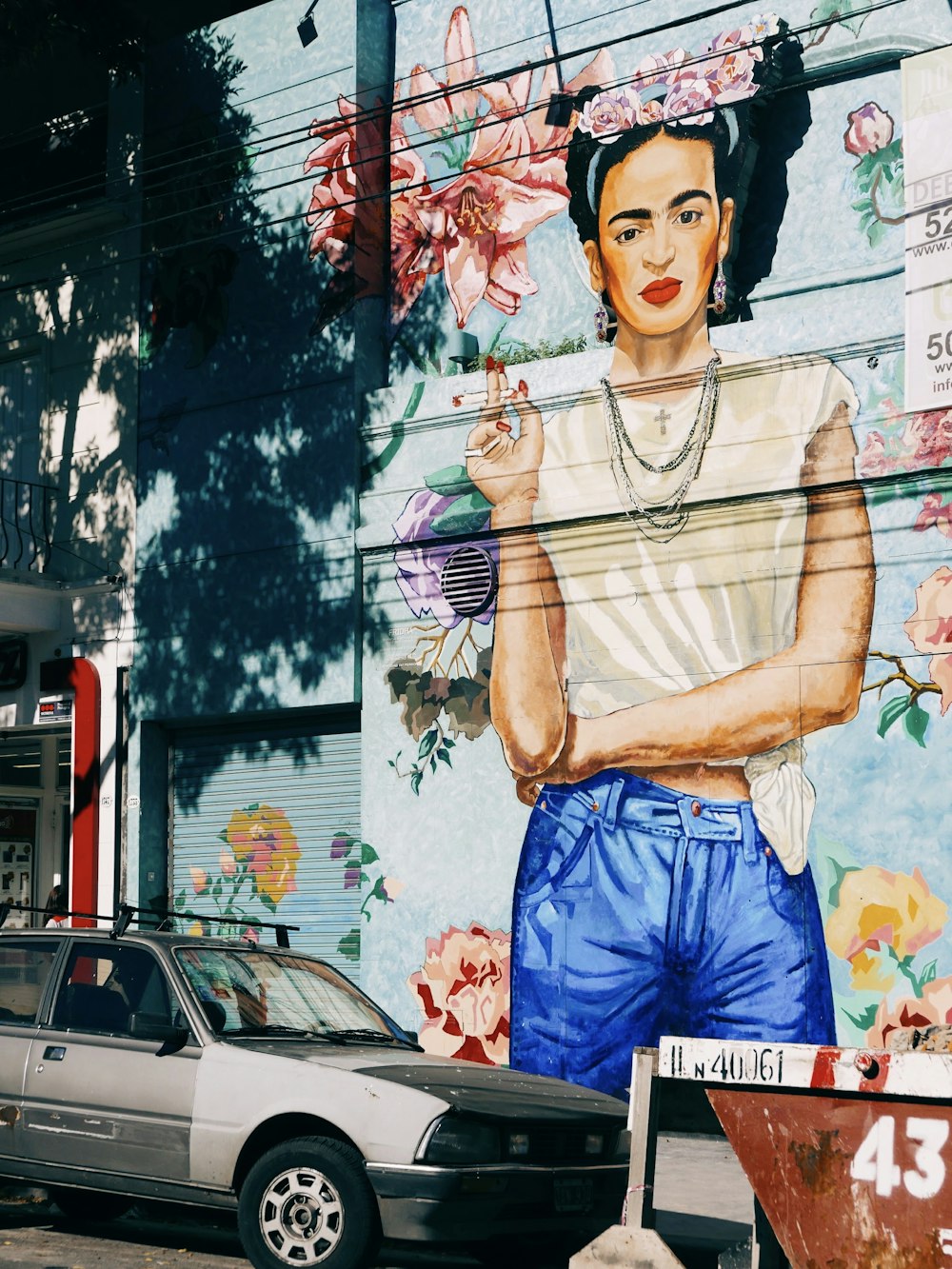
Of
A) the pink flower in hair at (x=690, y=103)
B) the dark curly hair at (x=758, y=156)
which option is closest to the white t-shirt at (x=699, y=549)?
the dark curly hair at (x=758, y=156)

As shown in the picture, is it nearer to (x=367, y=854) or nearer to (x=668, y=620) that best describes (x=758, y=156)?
(x=668, y=620)

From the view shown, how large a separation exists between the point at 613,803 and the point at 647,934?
1.08 m

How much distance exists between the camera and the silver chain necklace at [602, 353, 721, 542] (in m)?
13.5

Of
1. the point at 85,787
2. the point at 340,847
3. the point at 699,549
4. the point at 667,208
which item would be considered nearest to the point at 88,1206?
the point at 340,847

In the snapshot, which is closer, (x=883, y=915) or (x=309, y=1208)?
(x=309, y=1208)

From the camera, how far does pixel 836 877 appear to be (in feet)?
40.8

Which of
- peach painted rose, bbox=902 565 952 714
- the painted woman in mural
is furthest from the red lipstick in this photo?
peach painted rose, bbox=902 565 952 714

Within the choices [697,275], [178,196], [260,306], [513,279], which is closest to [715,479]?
[697,275]

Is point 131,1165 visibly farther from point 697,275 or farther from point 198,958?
point 697,275

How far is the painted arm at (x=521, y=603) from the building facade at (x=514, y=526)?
4 centimetres

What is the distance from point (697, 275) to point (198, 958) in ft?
24.0

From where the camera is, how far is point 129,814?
17.0m

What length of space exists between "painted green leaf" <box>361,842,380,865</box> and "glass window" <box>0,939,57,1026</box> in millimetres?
5634

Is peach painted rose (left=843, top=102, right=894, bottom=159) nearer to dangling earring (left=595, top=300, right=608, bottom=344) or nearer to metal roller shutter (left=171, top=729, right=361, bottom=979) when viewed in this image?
dangling earring (left=595, top=300, right=608, bottom=344)
